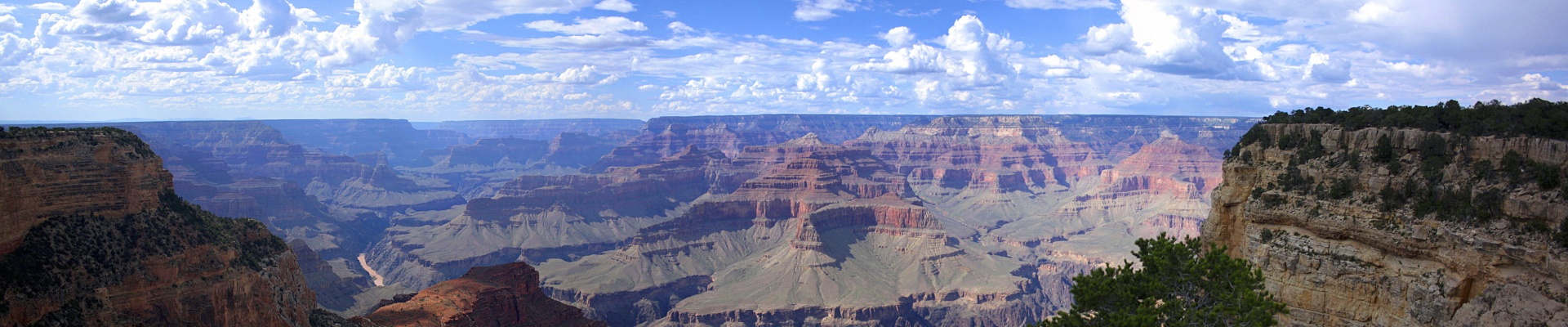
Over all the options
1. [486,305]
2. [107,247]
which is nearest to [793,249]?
[486,305]

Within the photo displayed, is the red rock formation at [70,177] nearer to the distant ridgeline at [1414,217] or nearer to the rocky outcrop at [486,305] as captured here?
the rocky outcrop at [486,305]

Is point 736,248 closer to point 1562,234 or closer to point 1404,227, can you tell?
point 1404,227

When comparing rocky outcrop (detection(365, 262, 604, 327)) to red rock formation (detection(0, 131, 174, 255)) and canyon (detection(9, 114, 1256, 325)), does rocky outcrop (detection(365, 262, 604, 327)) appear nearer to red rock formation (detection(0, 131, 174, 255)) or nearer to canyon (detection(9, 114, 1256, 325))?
canyon (detection(9, 114, 1256, 325))

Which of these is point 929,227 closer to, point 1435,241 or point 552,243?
point 552,243

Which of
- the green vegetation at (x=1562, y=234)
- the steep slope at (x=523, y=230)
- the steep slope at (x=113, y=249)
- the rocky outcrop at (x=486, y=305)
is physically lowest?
the steep slope at (x=523, y=230)

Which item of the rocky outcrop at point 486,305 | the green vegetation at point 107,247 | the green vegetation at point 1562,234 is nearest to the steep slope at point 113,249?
the green vegetation at point 107,247

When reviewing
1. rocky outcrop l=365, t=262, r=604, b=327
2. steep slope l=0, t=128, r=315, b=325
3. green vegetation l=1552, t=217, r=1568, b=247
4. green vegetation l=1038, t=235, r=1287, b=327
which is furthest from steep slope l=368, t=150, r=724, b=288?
green vegetation l=1552, t=217, r=1568, b=247
